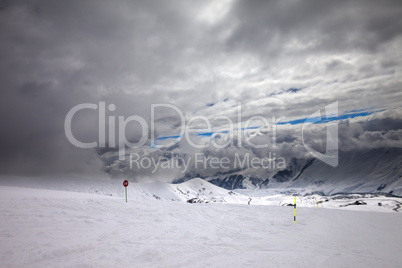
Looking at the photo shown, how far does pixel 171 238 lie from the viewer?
14.1m

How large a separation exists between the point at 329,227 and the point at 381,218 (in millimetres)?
10184

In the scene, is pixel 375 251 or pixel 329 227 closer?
pixel 375 251

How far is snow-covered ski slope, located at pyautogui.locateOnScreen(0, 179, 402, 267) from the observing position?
10281mm

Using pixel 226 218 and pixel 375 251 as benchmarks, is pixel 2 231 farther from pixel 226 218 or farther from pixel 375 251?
pixel 375 251

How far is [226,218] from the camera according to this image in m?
22.1

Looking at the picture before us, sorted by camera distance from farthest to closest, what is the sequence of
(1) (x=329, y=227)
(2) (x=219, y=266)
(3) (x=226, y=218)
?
(3) (x=226, y=218) < (1) (x=329, y=227) < (2) (x=219, y=266)

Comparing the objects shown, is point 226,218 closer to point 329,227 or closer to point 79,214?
point 329,227

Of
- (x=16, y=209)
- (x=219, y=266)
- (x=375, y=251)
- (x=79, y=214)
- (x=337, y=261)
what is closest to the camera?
(x=219, y=266)

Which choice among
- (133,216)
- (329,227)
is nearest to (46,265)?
(133,216)

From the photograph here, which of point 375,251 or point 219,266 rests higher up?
point 219,266

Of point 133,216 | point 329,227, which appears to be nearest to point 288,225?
point 329,227

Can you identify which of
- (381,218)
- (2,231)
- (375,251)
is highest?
(2,231)

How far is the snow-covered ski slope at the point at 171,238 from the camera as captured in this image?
1028 cm

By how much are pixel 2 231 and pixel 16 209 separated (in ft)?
14.1
